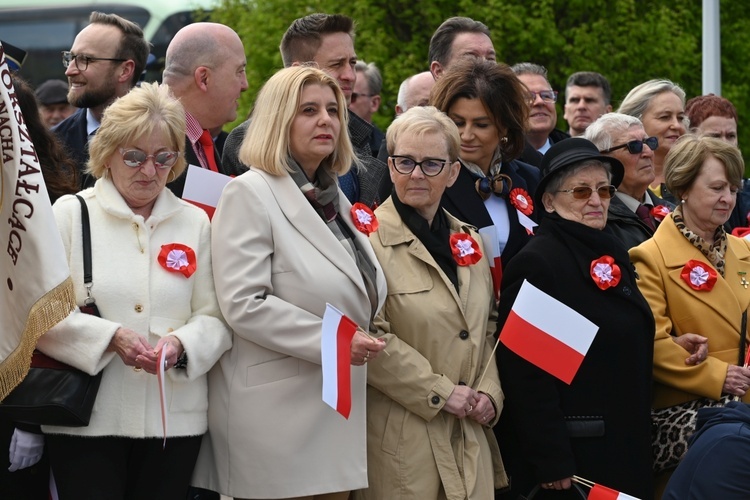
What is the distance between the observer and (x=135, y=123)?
4.97 m

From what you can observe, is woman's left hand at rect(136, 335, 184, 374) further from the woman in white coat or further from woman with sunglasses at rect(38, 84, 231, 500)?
the woman in white coat

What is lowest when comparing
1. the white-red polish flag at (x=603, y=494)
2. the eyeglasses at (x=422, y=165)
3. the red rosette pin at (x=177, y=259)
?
the white-red polish flag at (x=603, y=494)

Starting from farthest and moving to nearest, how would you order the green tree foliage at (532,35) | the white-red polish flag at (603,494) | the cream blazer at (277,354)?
1. the green tree foliage at (532,35)
2. the white-red polish flag at (603,494)
3. the cream blazer at (277,354)

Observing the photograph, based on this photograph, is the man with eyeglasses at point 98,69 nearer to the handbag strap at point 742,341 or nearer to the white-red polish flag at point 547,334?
the white-red polish flag at point 547,334

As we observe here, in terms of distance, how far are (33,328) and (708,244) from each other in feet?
11.2

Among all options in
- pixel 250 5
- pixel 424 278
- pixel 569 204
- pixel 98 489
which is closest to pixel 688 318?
pixel 569 204

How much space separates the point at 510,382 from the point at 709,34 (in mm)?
11967

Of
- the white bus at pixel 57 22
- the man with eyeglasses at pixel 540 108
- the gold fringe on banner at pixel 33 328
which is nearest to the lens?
the gold fringe on banner at pixel 33 328

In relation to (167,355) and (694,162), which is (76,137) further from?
(694,162)

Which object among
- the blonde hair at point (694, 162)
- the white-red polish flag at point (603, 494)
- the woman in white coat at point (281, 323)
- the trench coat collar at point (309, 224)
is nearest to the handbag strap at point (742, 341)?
the blonde hair at point (694, 162)

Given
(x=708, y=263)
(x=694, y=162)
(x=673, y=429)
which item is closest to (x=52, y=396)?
(x=673, y=429)

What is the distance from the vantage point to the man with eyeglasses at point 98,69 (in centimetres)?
693

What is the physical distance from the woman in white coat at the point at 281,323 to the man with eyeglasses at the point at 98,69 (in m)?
1.97

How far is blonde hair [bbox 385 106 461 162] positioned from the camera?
562 centimetres
